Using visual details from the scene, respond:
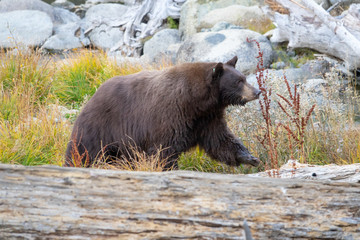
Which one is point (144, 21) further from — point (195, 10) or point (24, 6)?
point (24, 6)

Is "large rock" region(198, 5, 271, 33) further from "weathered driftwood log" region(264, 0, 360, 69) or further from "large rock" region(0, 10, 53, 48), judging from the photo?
"large rock" region(0, 10, 53, 48)

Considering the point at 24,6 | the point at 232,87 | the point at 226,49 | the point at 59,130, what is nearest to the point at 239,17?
the point at 226,49

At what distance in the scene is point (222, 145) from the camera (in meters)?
5.70

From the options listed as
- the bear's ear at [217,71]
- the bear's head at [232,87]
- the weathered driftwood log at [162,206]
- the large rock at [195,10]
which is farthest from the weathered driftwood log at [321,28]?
the weathered driftwood log at [162,206]

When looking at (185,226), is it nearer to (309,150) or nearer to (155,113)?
(155,113)

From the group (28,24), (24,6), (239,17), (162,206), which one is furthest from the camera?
(24,6)

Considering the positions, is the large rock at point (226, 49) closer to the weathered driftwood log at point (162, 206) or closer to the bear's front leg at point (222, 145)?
the bear's front leg at point (222, 145)

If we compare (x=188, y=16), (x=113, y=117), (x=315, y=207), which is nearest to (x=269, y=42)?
(x=188, y=16)

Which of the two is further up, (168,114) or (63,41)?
(168,114)

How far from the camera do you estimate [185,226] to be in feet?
8.87

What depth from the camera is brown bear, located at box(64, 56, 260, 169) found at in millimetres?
5355

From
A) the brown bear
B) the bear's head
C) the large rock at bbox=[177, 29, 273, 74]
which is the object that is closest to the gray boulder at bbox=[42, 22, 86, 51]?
the large rock at bbox=[177, 29, 273, 74]

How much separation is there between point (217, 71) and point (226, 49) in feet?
15.2

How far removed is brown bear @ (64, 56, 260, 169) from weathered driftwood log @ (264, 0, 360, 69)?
2921mm
